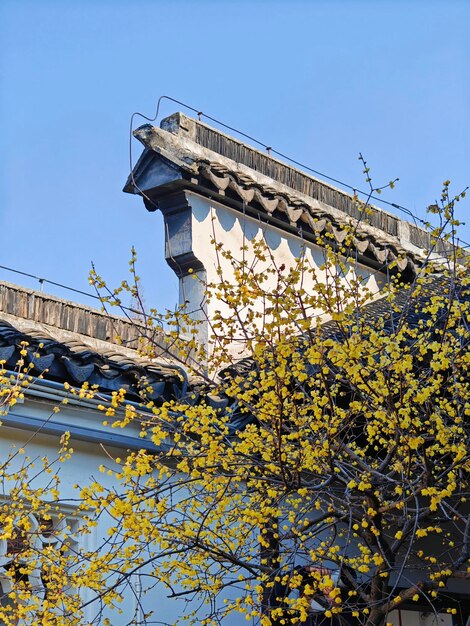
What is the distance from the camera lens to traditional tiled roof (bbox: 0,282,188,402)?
622cm

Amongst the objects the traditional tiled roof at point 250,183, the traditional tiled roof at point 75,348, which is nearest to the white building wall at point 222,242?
the traditional tiled roof at point 250,183

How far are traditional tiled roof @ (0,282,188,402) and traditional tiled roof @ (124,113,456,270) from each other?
146cm

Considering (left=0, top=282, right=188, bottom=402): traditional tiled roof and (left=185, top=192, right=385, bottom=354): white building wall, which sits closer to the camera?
(left=0, top=282, right=188, bottom=402): traditional tiled roof

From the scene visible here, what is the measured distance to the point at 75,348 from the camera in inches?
261

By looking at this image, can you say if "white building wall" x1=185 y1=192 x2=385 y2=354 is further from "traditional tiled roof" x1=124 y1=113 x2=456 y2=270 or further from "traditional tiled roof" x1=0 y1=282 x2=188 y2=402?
"traditional tiled roof" x1=0 y1=282 x2=188 y2=402

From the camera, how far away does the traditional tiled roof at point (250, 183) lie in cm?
920

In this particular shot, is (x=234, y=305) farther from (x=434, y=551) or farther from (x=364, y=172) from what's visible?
(x=434, y=551)

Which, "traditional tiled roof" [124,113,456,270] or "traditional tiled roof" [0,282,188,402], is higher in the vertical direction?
"traditional tiled roof" [124,113,456,270]

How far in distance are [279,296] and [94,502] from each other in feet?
4.54

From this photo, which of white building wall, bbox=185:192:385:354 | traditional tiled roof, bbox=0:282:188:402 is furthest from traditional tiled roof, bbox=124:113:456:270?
traditional tiled roof, bbox=0:282:188:402

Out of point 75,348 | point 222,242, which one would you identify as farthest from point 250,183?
point 75,348

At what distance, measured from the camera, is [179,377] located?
7156 mm

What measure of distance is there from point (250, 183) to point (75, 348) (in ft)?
12.1

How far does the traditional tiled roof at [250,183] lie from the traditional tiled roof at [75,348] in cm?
146
